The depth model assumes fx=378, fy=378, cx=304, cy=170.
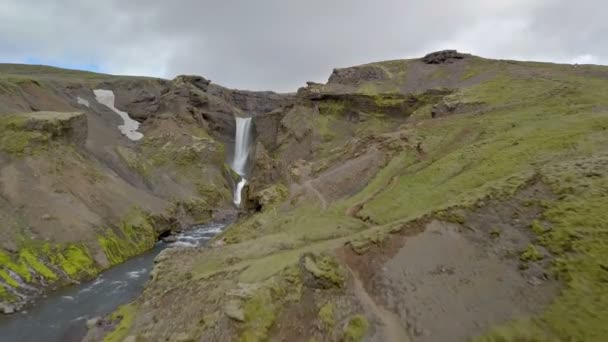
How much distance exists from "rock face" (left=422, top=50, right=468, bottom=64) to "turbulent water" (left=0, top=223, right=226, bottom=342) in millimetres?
87323

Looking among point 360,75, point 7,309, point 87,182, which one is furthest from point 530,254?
point 360,75

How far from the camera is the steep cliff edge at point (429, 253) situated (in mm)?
13094

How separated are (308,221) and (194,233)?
3005 centimetres

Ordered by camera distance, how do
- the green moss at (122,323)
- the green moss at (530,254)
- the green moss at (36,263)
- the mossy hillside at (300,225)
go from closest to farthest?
the green moss at (530,254), the green moss at (122,323), the mossy hillside at (300,225), the green moss at (36,263)

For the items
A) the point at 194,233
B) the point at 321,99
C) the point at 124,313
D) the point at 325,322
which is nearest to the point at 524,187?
the point at 325,322

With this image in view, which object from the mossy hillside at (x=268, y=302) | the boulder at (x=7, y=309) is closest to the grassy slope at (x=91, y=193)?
the boulder at (x=7, y=309)

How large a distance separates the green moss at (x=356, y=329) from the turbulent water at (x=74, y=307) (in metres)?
17.0

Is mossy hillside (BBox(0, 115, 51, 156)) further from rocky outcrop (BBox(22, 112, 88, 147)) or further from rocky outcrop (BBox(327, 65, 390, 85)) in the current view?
rocky outcrop (BBox(327, 65, 390, 85))

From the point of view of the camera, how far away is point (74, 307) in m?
27.0

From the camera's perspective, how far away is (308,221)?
91.8ft

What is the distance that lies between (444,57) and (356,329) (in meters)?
97.1

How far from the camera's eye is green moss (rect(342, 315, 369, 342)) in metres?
14.1

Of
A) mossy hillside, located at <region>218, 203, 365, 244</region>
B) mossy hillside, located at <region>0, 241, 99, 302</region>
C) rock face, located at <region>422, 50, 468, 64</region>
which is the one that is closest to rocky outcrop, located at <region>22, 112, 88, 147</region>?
mossy hillside, located at <region>0, 241, 99, 302</region>

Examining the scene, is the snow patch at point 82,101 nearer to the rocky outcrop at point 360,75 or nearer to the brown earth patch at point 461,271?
the rocky outcrop at point 360,75
